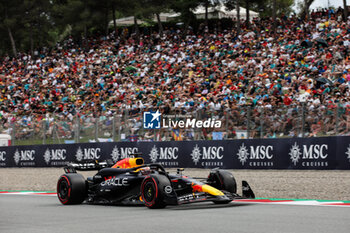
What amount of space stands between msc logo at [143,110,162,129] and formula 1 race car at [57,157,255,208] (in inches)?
408

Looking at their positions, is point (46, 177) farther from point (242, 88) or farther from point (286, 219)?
point (286, 219)

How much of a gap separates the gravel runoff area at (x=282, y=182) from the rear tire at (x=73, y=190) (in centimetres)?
402

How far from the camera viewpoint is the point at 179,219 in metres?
8.47

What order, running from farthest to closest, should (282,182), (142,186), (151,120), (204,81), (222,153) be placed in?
(204,81), (151,120), (222,153), (282,182), (142,186)

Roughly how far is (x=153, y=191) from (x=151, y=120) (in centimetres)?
1247

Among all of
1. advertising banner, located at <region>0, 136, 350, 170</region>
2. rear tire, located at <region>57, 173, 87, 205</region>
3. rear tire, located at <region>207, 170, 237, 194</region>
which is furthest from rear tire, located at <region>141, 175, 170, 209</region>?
advertising banner, located at <region>0, 136, 350, 170</region>

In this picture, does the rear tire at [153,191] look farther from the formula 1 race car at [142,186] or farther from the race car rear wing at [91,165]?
the race car rear wing at [91,165]

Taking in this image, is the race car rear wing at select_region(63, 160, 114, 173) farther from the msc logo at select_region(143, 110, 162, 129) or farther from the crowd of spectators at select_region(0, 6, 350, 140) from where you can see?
the msc logo at select_region(143, 110, 162, 129)

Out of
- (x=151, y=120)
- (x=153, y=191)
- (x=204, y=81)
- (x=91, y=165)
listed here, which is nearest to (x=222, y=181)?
(x=153, y=191)

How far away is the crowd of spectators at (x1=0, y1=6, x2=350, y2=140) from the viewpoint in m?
19.9

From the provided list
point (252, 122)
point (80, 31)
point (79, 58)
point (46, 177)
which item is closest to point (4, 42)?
point (80, 31)

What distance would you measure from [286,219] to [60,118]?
17.9m

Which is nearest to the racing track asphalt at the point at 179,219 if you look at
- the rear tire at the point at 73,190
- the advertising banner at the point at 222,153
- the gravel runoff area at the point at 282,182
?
the rear tire at the point at 73,190

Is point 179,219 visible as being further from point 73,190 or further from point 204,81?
point 204,81
